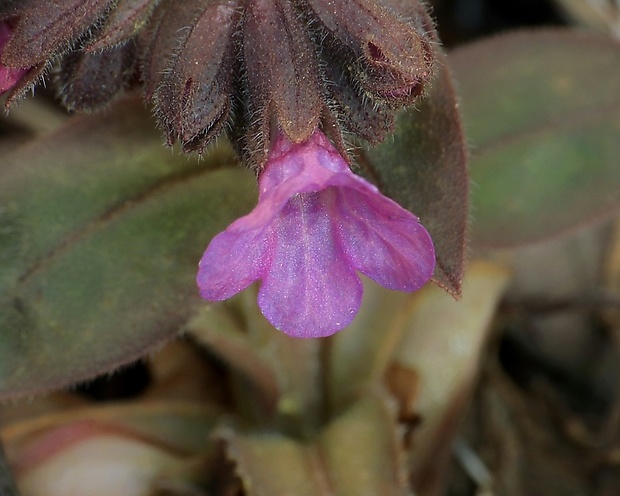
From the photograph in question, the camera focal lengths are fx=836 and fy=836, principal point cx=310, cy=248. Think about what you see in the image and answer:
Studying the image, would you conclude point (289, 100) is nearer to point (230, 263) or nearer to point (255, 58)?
point (255, 58)

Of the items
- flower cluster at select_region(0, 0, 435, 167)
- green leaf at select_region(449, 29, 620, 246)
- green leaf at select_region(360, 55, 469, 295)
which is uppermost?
flower cluster at select_region(0, 0, 435, 167)

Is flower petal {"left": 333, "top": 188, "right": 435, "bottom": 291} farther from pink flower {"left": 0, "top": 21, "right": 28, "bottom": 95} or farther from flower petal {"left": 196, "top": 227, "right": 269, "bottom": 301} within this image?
pink flower {"left": 0, "top": 21, "right": 28, "bottom": 95}

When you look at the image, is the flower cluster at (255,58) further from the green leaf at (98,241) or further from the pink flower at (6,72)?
the green leaf at (98,241)

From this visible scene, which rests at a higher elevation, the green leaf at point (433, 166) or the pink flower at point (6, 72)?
the pink flower at point (6, 72)

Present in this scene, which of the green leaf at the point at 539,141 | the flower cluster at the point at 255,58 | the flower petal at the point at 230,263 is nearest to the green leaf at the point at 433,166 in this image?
the flower cluster at the point at 255,58

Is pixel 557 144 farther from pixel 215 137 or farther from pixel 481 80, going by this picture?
pixel 215 137

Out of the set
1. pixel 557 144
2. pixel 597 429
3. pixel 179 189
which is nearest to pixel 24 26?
pixel 179 189

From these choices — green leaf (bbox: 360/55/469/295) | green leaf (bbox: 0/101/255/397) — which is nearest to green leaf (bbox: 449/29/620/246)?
green leaf (bbox: 360/55/469/295)
